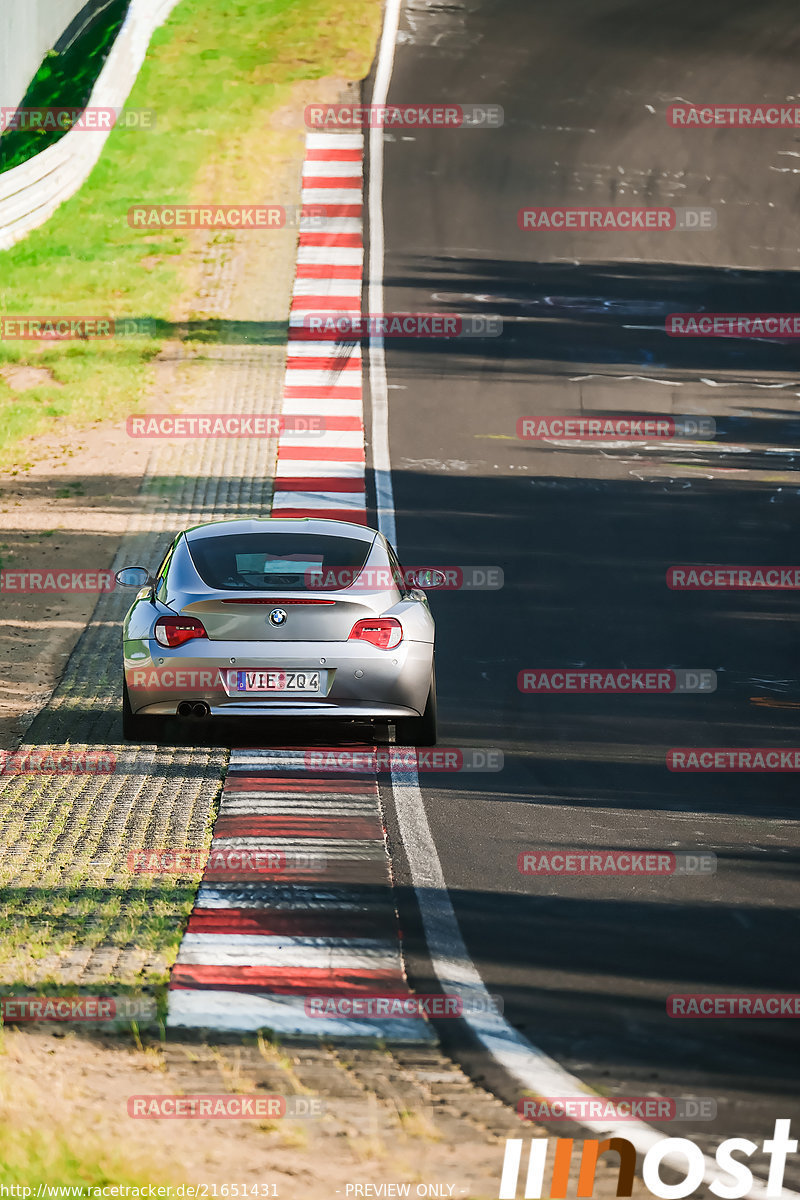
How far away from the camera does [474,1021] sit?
6.40m

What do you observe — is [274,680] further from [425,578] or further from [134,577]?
[425,578]

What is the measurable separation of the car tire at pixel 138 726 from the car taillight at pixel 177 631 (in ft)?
1.66

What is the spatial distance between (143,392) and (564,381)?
639 centimetres

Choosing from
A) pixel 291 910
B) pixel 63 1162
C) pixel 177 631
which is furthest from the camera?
pixel 177 631

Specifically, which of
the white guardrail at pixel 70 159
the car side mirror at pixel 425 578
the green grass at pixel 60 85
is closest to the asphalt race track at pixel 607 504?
the car side mirror at pixel 425 578

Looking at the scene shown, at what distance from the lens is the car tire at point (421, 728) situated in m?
10.1

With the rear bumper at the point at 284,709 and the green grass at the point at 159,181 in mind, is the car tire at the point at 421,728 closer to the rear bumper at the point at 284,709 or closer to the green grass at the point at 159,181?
the rear bumper at the point at 284,709

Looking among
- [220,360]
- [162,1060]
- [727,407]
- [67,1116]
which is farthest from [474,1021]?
[220,360]

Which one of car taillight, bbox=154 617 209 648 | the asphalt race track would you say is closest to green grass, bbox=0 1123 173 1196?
the asphalt race track

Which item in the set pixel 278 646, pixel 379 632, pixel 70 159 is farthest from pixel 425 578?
pixel 70 159

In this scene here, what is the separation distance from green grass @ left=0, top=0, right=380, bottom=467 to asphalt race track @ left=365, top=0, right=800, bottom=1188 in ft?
9.18

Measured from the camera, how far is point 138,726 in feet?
32.8

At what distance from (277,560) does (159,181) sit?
2365 cm

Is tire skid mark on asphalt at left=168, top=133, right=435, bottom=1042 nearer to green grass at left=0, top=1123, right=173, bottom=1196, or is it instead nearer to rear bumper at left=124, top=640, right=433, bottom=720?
rear bumper at left=124, top=640, right=433, bottom=720
